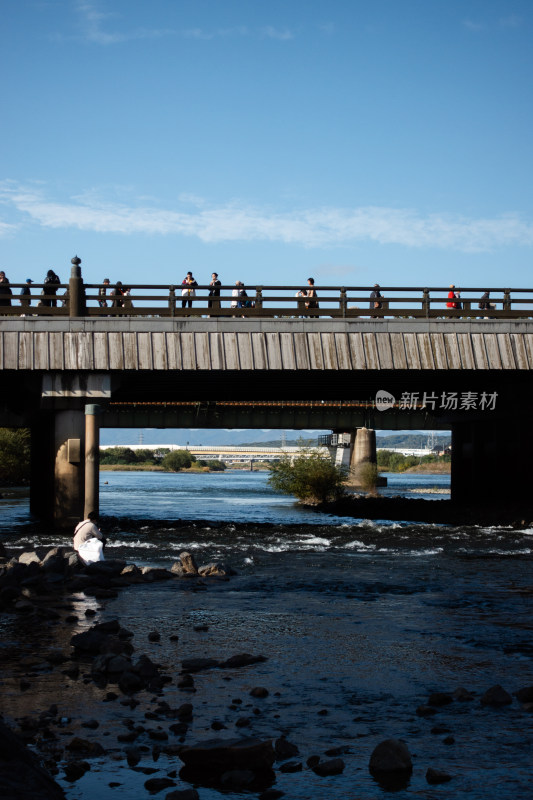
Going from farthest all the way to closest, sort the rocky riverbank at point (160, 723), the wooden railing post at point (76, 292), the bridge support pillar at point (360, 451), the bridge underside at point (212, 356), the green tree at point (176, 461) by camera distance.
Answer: the green tree at point (176, 461) → the bridge support pillar at point (360, 451) → the bridge underside at point (212, 356) → the wooden railing post at point (76, 292) → the rocky riverbank at point (160, 723)

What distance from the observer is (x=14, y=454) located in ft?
278

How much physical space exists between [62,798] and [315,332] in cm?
2414

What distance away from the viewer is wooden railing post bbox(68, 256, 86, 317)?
28484 millimetres

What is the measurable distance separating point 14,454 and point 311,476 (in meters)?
40.2

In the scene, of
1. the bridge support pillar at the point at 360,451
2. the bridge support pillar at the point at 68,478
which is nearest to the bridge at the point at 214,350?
the bridge support pillar at the point at 68,478

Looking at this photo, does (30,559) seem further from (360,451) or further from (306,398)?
(360,451)

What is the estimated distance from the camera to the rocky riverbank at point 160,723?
7152 mm

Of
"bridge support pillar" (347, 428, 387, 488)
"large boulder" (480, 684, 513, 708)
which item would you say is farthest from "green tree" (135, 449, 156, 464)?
"large boulder" (480, 684, 513, 708)

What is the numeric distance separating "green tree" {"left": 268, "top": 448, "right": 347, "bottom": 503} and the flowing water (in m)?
30.4

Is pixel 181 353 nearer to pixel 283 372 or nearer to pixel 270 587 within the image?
pixel 283 372

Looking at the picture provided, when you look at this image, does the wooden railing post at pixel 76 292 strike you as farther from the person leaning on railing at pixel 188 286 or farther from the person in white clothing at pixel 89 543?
the person in white clothing at pixel 89 543

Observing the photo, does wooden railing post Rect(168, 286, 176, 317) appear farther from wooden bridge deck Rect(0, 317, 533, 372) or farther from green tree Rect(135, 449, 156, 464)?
green tree Rect(135, 449, 156, 464)

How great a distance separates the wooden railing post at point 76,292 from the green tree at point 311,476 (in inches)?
1097

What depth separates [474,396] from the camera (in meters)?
39.4
